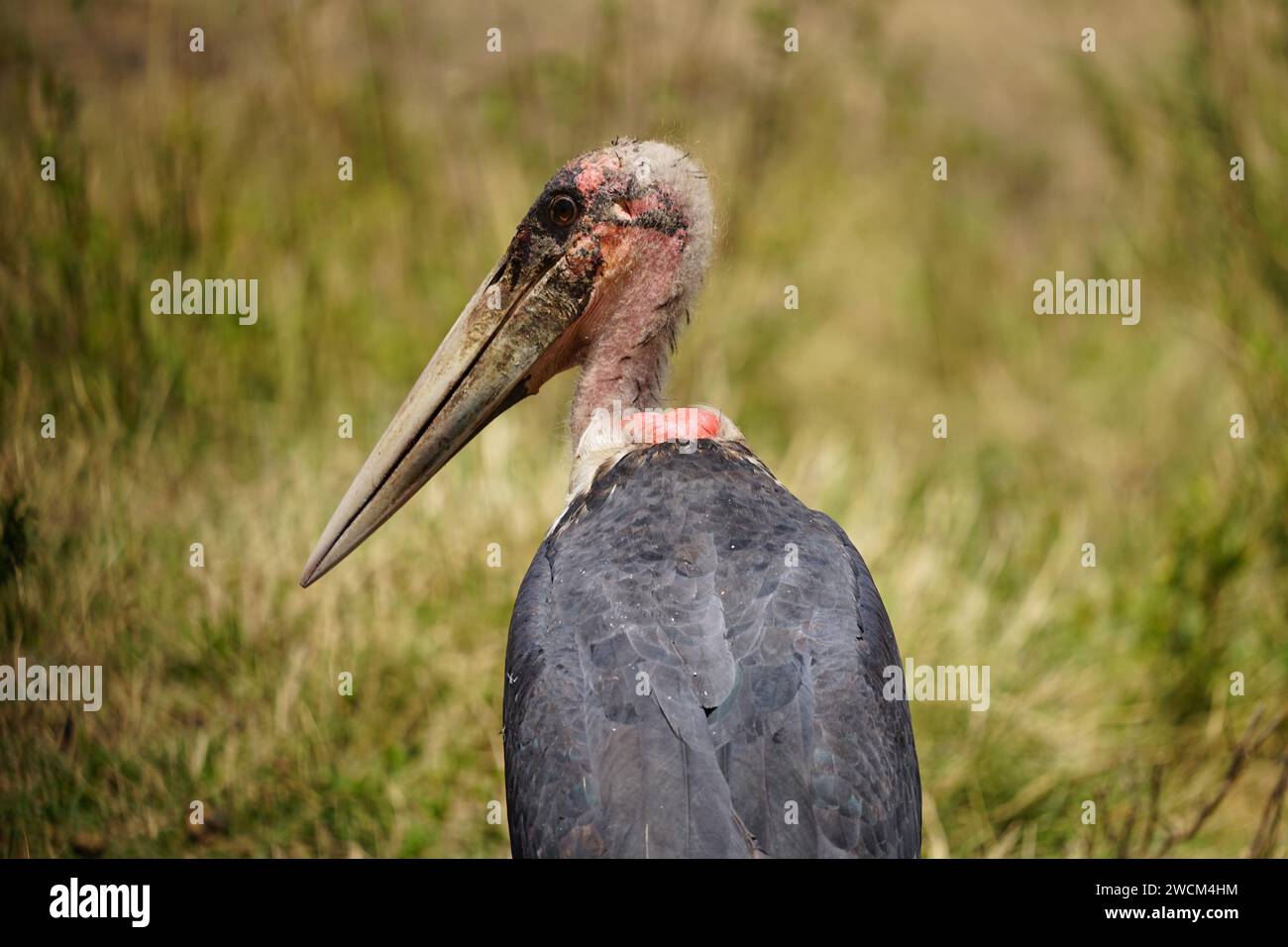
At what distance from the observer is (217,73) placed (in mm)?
6816

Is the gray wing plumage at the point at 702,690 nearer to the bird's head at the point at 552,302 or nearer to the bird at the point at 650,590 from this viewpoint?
the bird at the point at 650,590

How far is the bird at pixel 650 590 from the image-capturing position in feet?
8.62

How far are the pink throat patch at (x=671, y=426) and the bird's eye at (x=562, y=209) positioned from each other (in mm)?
501

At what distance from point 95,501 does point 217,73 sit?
2979mm

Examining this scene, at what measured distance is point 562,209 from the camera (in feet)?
11.8

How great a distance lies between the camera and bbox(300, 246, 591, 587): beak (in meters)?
3.62

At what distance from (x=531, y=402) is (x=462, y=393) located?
2257mm
